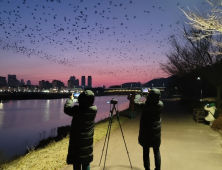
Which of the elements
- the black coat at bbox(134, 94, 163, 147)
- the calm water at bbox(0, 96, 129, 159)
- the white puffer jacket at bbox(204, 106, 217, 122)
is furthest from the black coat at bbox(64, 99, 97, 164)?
the white puffer jacket at bbox(204, 106, 217, 122)

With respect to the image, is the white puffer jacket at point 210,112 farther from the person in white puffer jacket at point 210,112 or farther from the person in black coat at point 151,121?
the person in black coat at point 151,121

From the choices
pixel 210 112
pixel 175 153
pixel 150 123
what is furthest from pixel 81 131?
pixel 210 112

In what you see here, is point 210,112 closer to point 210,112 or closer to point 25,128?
point 210,112

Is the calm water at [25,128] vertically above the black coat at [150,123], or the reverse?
the black coat at [150,123]

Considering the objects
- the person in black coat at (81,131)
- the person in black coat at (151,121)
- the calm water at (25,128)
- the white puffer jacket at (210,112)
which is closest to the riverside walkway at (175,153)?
the person in black coat at (151,121)

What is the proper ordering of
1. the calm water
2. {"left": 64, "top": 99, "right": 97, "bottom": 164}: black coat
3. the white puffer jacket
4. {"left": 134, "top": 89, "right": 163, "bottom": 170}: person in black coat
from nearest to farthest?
1. {"left": 64, "top": 99, "right": 97, "bottom": 164}: black coat
2. {"left": 134, "top": 89, "right": 163, "bottom": 170}: person in black coat
3. the white puffer jacket
4. the calm water

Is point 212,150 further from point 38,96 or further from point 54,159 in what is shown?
point 38,96

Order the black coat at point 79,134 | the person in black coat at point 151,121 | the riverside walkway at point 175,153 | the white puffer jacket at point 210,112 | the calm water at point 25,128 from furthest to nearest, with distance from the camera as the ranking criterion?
the calm water at point 25,128 → the white puffer jacket at point 210,112 → the riverside walkway at point 175,153 → the person in black coat at point 151,121 → the black coat at point 79,134

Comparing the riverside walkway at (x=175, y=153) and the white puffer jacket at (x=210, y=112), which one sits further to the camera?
the white puffer jacket at (x=210, y=112)

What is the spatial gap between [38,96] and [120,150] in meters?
97.1

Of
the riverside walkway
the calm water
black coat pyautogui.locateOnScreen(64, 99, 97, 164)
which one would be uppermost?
black coat pyautogui.locateOnScreen(64, 99, 97, 164)

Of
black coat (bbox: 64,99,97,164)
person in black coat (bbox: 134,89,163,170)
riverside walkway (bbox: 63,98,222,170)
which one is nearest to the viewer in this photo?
black coat (bbox: 64,99,97,164)

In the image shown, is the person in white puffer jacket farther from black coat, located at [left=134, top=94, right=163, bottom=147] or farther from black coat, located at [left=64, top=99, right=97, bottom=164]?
black coat, located at [left=64, top=99, right=97, bottom=164]

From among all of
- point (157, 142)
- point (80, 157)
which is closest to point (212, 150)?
point (157, 142)
